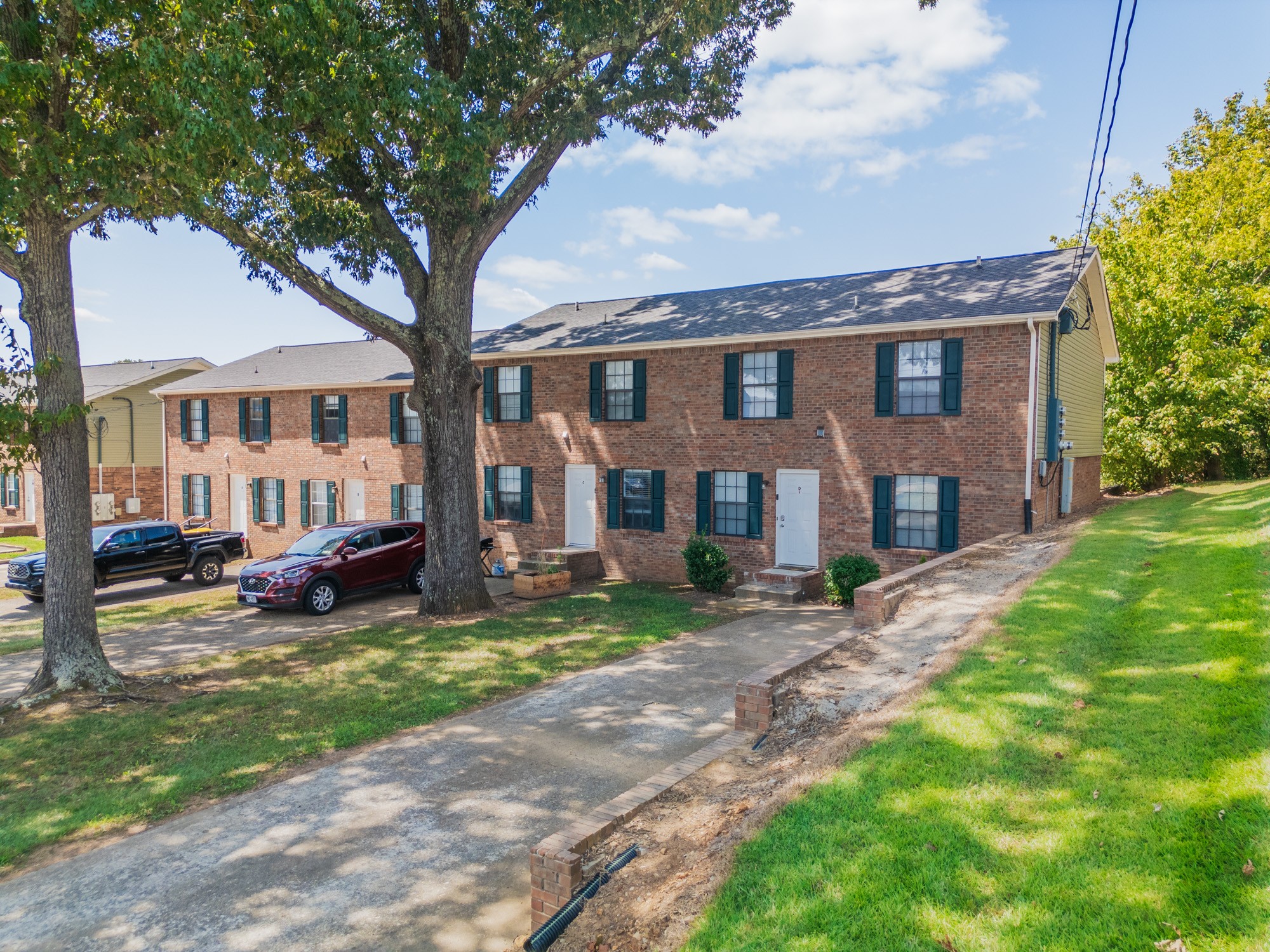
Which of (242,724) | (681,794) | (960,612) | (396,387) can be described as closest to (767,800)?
(681,794)

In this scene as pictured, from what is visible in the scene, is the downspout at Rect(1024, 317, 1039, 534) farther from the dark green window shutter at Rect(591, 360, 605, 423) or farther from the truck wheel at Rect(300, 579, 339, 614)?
the truck wheel at Rect(300, 579, 339, 614)

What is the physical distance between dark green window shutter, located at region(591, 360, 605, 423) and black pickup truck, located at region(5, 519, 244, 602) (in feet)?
32.0

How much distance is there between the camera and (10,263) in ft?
30.5

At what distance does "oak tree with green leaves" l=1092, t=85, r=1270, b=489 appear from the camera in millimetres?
22250

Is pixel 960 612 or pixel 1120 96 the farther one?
pixel 960 612

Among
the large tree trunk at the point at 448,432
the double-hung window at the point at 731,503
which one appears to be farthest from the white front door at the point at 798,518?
the large tree trunk at the point at 448,432

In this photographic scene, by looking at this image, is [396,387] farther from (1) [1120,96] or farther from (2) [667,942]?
(2) [667,942]

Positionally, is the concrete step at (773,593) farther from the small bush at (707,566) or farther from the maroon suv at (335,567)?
the maroon suv at (335,567)

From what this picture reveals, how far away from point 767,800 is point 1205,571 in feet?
23.1

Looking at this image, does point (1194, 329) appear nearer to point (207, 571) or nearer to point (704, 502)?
point (704, 502)

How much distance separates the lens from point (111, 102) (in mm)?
9766

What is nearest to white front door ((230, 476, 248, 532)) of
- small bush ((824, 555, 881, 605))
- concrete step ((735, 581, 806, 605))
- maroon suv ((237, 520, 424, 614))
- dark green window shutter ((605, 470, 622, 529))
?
maroon suv ((237, 520, 424, 614))

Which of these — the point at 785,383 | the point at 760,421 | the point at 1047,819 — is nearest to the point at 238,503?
the point at 760,421

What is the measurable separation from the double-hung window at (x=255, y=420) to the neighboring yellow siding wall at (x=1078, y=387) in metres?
22.0
